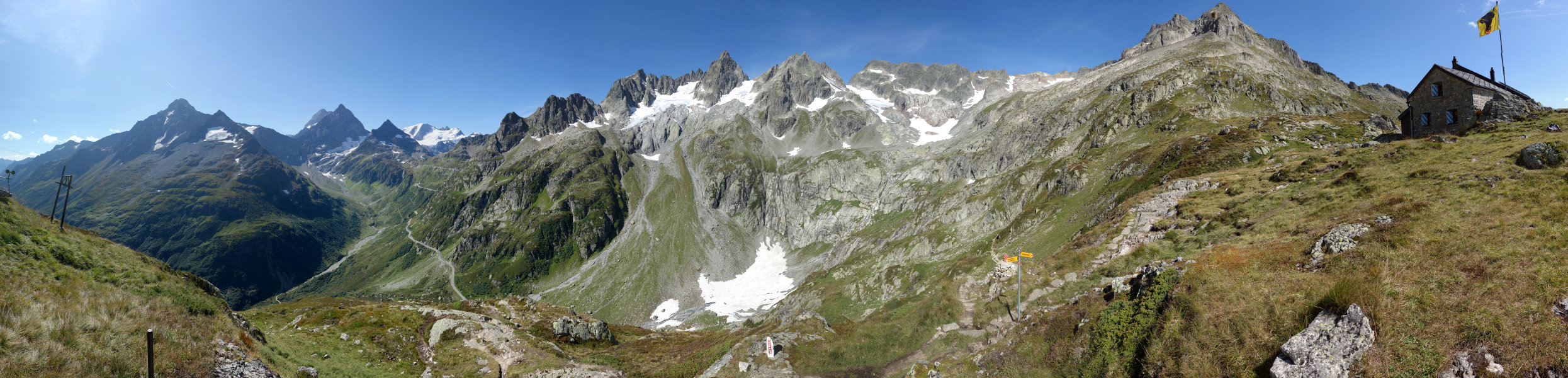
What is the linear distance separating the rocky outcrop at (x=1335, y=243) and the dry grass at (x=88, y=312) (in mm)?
38937

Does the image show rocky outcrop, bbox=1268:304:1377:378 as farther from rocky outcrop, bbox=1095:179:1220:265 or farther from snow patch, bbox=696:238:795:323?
snow patch, bbox=696:238:795:323

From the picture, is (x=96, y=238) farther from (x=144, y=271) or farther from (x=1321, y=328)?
(x=1321, y=328)

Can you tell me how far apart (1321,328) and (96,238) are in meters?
54.2

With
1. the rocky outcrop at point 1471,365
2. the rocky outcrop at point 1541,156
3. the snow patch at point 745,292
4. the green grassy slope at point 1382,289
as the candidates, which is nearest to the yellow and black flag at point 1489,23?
the green grassy slope at point 1382,289

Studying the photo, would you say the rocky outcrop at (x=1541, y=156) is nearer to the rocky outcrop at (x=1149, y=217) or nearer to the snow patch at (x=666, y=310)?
the rocky outcrop at (x=1149, y=217)

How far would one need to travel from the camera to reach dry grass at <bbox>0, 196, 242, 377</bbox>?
13.2 meters

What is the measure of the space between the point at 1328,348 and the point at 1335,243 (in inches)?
368

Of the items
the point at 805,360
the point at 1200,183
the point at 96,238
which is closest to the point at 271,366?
the point at 96,238

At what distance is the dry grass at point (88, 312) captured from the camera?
13.2 meters

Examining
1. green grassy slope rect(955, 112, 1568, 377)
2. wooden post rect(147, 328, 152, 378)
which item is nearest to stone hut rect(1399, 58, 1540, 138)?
green grassy slope rect(955, 112, 1568, 377)

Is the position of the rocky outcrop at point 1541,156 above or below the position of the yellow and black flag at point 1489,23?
below

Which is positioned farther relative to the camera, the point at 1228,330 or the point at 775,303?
the point at 775,303

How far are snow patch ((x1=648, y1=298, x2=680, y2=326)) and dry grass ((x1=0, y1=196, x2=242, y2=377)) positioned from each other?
5924 inches

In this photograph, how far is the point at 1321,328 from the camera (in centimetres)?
1128
